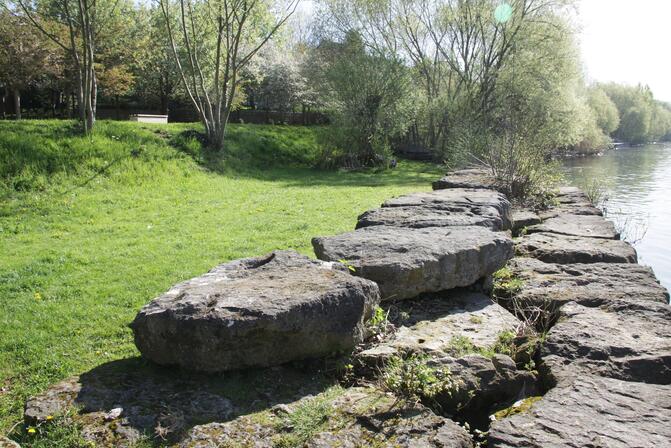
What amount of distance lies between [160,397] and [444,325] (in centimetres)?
233

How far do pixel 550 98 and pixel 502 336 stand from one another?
27.1 metres

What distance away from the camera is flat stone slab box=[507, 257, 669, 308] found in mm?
4918

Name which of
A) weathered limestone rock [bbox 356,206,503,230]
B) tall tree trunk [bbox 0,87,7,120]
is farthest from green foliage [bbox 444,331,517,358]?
tall tree trunk [bbox 0,87,7,120]

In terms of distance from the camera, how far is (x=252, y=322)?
3439 millimetres

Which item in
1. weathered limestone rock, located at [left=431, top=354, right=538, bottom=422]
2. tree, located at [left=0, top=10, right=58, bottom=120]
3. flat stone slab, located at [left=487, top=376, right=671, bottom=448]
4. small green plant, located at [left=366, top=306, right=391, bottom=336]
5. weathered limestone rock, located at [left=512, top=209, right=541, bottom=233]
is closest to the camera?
flat stone slab, located at [left=487, top=376, right=671, bottom=448]

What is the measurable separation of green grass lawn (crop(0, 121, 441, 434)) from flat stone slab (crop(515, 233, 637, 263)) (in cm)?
352

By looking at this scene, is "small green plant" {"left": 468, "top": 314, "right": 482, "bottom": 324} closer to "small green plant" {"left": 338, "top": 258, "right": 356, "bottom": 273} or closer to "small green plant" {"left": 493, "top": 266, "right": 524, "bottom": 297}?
"small green plant" {"left": 493, "top": 266, "right": 524, "bottom": 297}

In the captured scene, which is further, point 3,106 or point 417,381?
point 3,106

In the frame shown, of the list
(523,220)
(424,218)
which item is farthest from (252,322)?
(523,220)

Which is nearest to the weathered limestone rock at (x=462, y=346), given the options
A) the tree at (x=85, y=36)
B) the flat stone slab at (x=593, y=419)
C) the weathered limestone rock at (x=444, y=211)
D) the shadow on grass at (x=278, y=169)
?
the flat stone slab at (x=593, y=419)

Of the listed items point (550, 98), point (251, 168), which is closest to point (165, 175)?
point (251, 168)

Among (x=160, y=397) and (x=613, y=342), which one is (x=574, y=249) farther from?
(x=160, y=397)

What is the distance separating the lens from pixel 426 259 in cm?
479

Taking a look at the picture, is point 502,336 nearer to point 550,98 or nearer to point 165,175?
point 165,175
